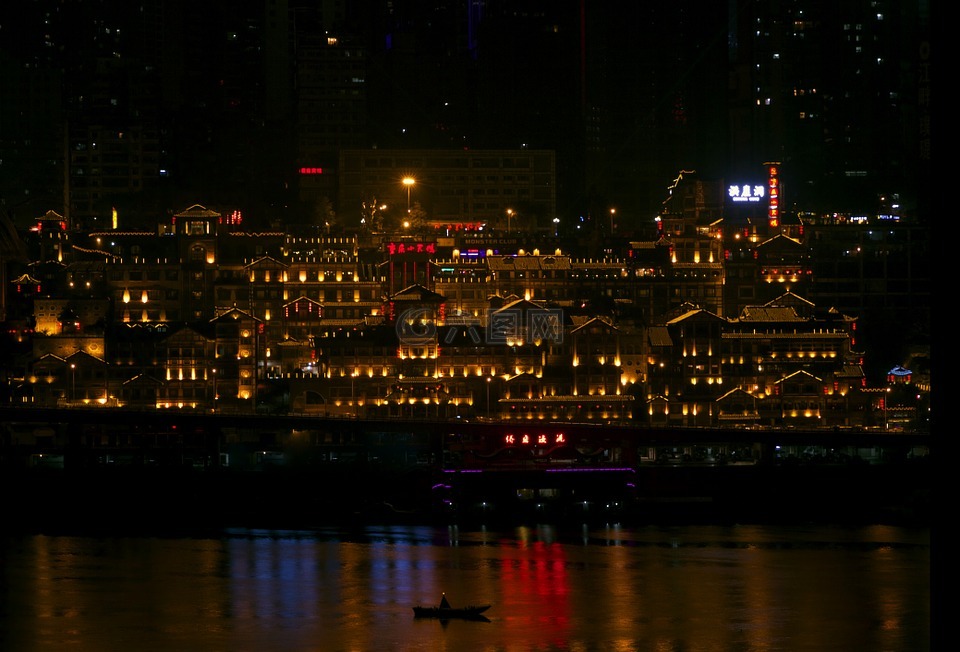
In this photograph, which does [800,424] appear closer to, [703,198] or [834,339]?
[834,339]

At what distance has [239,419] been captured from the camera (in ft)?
130

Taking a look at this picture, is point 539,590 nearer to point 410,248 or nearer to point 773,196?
point 410,248

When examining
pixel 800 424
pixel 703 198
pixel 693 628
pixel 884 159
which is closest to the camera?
pixel 693 628

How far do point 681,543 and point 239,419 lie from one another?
1364 cm

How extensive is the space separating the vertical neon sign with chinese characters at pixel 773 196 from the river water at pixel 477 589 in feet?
74.1

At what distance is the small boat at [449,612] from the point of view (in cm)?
2266

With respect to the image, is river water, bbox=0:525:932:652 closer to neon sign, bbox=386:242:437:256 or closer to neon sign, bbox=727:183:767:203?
neon sign, bbox=386:242:437:256

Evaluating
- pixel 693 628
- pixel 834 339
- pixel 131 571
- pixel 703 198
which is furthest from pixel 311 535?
pixel 703 198

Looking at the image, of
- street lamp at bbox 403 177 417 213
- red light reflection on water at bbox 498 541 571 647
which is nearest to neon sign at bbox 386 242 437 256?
street lamp at bbox 403 177 417 213

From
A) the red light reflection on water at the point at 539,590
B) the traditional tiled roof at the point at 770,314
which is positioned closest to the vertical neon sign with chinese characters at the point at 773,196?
the traditional tiled roof at the point at 770,314

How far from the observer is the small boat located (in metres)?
22.7

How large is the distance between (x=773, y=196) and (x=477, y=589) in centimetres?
3255

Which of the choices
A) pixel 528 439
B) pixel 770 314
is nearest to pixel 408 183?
pixel 770 314

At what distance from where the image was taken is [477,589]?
81.5 feet
